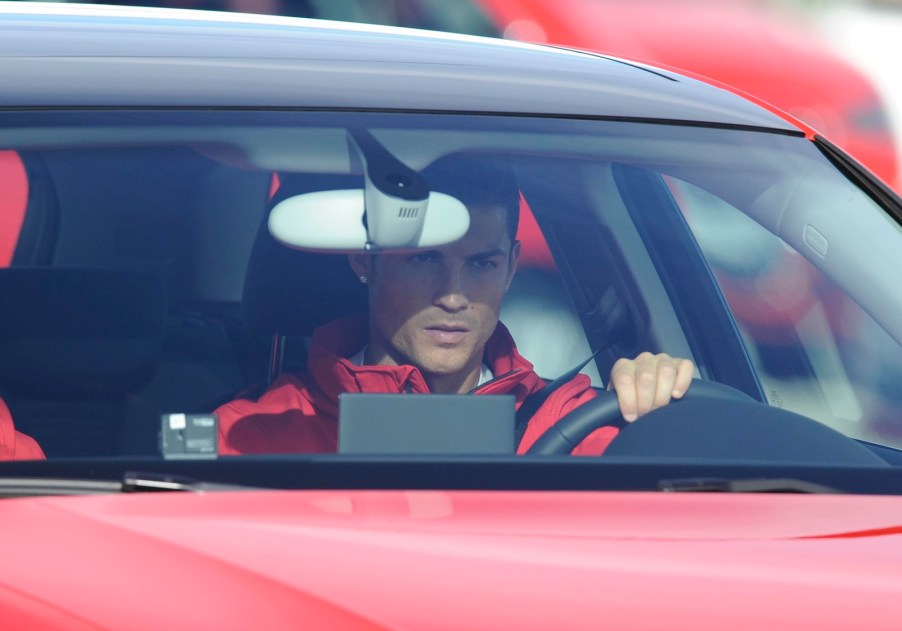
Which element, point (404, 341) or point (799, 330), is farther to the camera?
point (799, 330)

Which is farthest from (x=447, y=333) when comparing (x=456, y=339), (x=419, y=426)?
(x=419, y=426)

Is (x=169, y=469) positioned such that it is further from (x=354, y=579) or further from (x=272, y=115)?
(x=272, y=115)

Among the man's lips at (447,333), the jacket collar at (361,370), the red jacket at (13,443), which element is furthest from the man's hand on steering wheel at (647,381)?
the red jacket at (13,443)

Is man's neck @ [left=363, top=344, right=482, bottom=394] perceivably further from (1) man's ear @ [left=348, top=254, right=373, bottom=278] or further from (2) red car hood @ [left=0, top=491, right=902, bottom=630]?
(2) red car hood @ [left=0, top=491, right=902, bottom=630]

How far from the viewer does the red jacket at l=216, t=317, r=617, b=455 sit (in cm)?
199

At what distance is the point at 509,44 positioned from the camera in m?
2.83

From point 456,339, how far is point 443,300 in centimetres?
6

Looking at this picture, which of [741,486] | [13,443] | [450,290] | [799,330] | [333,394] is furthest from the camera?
[799,330]

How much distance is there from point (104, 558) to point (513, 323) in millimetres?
974

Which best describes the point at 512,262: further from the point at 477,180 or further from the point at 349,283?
the point at 349,283

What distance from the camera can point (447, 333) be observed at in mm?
2354

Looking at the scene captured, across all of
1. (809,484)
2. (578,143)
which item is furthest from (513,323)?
(809,484)

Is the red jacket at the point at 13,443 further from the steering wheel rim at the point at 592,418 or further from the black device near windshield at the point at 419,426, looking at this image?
the steering wheel rim at the point at 592,418

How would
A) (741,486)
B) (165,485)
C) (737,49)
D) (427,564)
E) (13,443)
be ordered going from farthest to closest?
(737,49) < (13,443) < (741,486) < (165,485) < (427,564)
